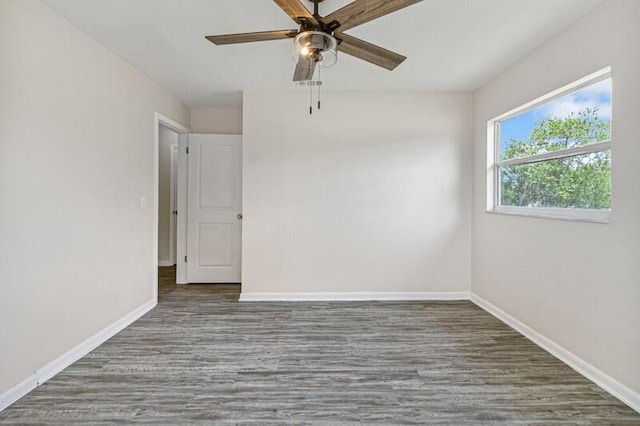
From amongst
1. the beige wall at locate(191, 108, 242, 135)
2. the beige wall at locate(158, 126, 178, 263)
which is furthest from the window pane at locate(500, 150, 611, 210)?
the beige wall at locate(158, 126, 178, 263)

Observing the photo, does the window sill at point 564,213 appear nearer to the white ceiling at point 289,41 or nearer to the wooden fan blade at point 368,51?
the white ceiling at point 289,41

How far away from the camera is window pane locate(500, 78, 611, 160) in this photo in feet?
7.35

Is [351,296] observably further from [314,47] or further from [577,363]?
[314,47]

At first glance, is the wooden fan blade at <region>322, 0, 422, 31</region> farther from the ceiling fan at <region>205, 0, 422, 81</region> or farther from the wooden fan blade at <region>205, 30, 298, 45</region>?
the wooden fan blade at <region>205, 30, 298, 45</region>

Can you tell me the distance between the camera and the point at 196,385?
211cm

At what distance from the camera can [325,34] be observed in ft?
5.87

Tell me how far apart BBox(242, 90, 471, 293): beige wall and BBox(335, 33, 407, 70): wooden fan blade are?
5.67ft

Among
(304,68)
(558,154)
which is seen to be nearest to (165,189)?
(304,68)

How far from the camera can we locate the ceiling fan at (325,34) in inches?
63.2

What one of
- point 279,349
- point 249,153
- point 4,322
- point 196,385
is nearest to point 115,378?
point 196,385

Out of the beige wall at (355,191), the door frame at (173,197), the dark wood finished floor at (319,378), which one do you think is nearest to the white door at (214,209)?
the beige wall at (355,191)

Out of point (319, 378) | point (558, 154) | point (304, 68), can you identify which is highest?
point (304, 68)

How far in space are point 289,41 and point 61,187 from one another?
199 centimetres

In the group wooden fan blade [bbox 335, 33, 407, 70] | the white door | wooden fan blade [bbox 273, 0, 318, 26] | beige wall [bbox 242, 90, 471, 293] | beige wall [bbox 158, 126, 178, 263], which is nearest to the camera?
wooden fan blade [bbox 273, 0, 318, 26]
